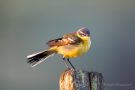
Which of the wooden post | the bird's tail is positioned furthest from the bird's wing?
the wooden post

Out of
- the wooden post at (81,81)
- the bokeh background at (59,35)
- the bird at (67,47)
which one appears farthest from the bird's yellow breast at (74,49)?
the bokeh background at (59,35)

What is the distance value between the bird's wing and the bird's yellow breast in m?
0.04

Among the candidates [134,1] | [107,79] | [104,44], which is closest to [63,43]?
[107,79]

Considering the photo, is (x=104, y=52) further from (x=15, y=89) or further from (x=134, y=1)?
(x=134, y=1)

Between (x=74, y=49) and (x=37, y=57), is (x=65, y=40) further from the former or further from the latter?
(x=37, y=57)

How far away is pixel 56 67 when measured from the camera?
1247 cm

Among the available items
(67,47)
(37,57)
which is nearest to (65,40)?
(67,47)

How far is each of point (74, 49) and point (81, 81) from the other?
857mm

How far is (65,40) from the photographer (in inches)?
311

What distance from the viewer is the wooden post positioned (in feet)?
23.3

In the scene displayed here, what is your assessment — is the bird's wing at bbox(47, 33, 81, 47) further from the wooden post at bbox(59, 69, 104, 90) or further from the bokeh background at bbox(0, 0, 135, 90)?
the bokeh background at bbox(0, 0, 135, 90)

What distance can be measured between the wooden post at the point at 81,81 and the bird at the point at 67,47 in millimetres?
692

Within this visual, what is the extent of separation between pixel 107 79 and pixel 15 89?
56.6 inches

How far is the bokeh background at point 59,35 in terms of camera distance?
40.7 ft
